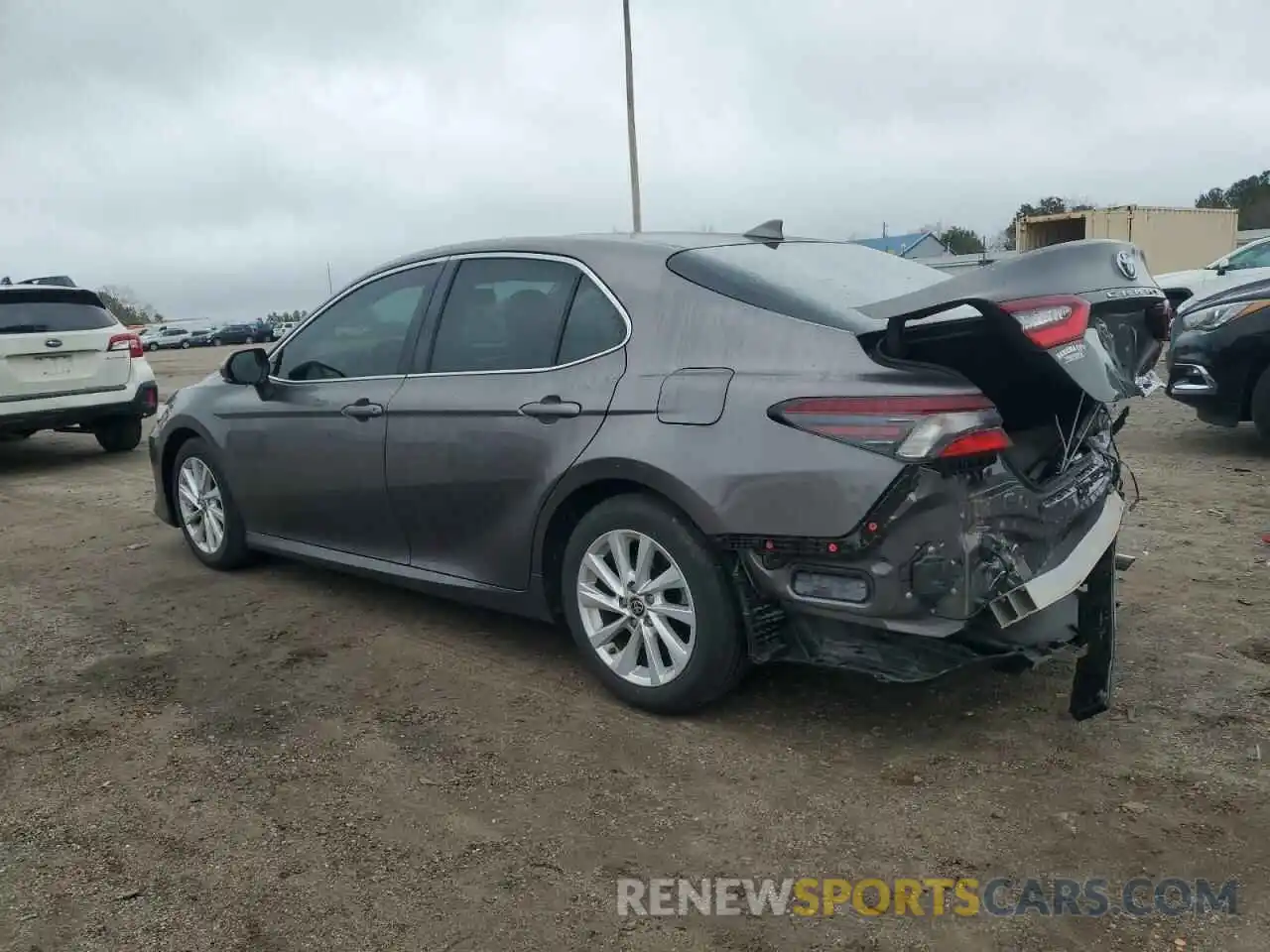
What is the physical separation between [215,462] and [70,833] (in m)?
2.71

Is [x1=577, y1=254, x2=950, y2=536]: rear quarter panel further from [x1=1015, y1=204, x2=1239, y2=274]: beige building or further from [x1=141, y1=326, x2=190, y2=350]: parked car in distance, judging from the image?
[x1=141, y1=326, x2=190, y2=350]: parked car in distance

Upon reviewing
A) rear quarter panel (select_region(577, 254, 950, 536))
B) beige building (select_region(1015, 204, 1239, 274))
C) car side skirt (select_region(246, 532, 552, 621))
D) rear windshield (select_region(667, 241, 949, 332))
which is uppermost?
beige building (select_region(1015, 204, 1239, 274))

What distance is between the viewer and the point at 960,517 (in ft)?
10.00

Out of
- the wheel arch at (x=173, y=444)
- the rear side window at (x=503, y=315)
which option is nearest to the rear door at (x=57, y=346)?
the wheel arch at (x=173, y=444)

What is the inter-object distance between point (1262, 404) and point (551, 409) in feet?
19.4

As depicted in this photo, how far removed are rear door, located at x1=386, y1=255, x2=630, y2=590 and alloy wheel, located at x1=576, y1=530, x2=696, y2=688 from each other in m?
0.31

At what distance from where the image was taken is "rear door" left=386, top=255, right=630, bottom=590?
380 cm

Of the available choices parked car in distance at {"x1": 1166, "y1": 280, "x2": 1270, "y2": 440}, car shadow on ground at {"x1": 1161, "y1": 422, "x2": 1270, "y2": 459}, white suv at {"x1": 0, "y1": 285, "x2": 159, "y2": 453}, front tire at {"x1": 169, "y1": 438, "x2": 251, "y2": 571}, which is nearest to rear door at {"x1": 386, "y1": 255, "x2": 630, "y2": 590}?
front tire at {"x1": 169, "y1": 438, "x2": 251, "y2": 571}

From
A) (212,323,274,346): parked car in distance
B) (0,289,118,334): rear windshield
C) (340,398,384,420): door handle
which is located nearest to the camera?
(340,398,384,420): door handle

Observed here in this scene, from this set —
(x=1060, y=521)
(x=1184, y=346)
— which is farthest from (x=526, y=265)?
(x=1184, y=346)

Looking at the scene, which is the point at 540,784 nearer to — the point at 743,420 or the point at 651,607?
the point at 651,607

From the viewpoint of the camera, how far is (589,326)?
152 inches

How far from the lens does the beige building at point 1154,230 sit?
72.4ft

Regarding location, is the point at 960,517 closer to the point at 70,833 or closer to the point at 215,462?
the point at 70,833
